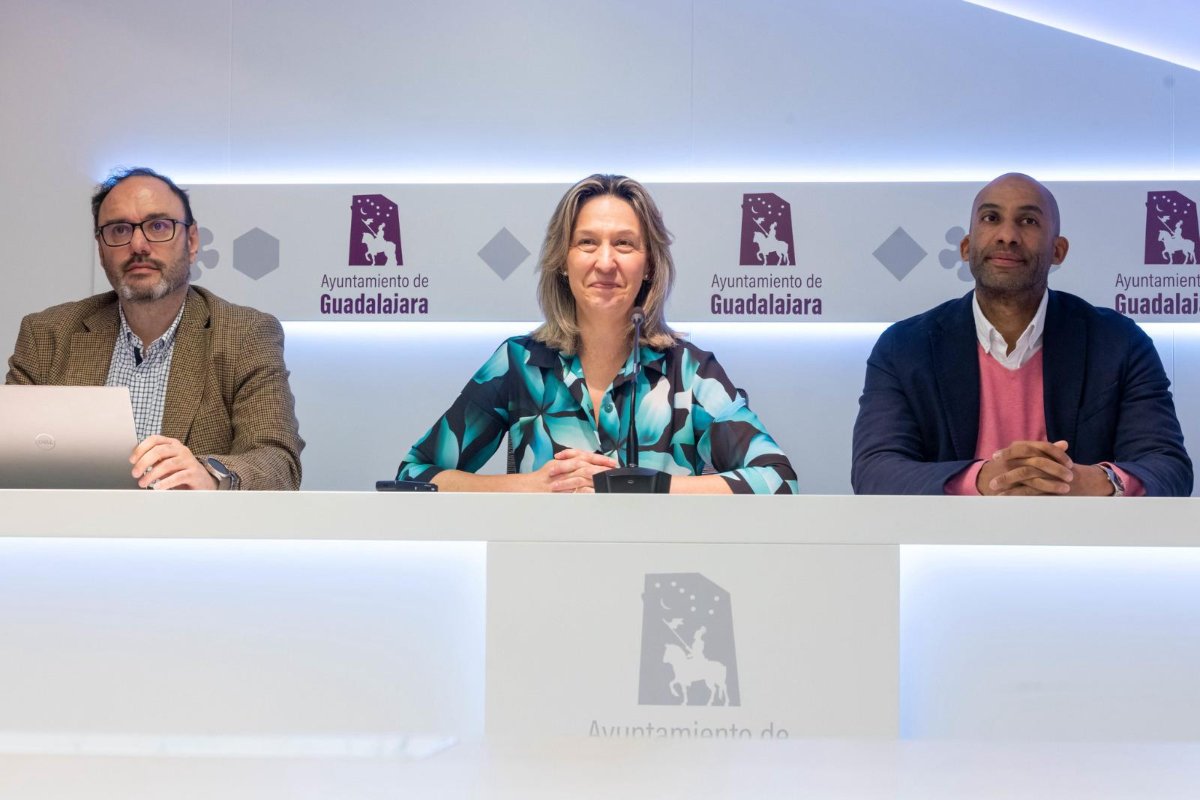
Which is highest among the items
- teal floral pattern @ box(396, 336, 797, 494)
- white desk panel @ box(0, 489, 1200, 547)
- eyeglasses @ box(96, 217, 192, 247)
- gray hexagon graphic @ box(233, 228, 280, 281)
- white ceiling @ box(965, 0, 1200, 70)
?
white ceiling @ box(965, 0, 1200, 70)

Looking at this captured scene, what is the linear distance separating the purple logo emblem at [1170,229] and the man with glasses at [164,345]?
2617 mm

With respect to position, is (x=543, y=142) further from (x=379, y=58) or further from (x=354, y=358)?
(x=354, y=358)

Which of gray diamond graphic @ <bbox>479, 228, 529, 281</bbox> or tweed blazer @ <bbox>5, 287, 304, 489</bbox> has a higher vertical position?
gray diamond graphic @ <bbox>479, 228, 529, 281</bbox>

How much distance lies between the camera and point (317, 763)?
0.23 metres

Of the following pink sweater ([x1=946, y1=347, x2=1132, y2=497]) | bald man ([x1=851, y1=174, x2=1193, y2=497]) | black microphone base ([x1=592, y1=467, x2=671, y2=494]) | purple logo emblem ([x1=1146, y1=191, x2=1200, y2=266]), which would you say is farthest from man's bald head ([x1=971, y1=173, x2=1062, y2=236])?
purple logo emblem ([x1=1146, y1=191, x2=1200, y2=266])

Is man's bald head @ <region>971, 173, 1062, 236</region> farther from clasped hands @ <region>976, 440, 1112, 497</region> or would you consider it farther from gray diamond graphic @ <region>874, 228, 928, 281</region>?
gray diamond graphic @ <region>874, 228, 928, 281</region>

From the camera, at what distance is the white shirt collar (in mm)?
2232

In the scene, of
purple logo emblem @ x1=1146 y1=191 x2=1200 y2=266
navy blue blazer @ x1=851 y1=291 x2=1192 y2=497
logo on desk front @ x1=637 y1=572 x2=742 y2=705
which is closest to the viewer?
logo on desk front @ x1=637 y1=572 x2=742 y2=705

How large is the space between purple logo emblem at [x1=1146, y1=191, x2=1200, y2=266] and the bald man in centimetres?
134

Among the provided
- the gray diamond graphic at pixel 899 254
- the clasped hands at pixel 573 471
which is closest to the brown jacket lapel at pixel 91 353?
the clasped hands at pixel 573 471

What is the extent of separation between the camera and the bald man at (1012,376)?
2.15 metres

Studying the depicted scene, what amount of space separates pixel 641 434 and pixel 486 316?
1375 mm

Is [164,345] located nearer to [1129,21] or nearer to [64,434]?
[64,434]

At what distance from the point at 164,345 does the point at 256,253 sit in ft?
4.19
